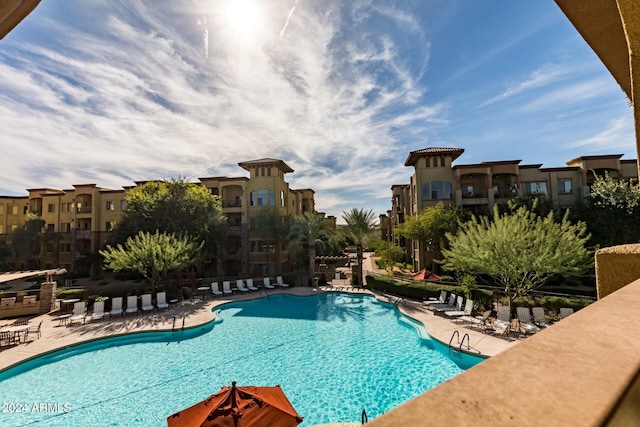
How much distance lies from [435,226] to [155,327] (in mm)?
24714

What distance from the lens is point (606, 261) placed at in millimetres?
3107

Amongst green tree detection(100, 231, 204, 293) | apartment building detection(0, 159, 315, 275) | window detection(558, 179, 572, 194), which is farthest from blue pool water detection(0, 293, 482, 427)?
window detection(558, 179, 572, 194)

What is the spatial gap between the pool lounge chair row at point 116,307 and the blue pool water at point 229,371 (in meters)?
3.56

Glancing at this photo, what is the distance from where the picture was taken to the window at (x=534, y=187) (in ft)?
106

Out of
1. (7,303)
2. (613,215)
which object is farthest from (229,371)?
(613,215)

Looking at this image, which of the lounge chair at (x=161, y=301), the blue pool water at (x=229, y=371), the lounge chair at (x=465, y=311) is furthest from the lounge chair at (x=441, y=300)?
the lounge chair at (x=161, y=301)

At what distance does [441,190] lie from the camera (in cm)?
3375

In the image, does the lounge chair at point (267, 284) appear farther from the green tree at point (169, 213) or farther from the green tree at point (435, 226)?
the green tree at point (435, 226)

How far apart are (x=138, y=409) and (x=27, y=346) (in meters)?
8.79

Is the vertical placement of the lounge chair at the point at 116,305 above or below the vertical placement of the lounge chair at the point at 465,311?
above

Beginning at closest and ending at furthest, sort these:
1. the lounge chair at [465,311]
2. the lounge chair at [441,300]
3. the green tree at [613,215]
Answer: the lounge chair at [465,311] < the lounge chair at [441,300] < the green tree at [613,215]

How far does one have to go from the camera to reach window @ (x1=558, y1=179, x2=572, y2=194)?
106 feet

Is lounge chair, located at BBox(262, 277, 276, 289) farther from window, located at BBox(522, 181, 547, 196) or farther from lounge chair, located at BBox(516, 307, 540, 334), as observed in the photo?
window, located at BBox(522, 181, 547, 196)

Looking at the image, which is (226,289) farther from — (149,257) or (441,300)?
(441,300)
